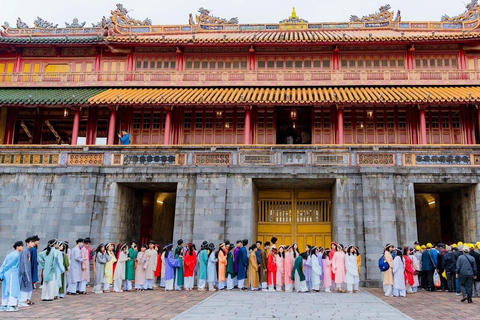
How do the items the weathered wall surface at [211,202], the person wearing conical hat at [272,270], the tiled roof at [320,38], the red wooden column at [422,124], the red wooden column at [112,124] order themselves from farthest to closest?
1. the tiled roof at [320,38]
2. the red wooden column at [112,124]
3. the red wooden column at [422,124]
4. the weathered wall surface at [211,202]
5. the person wearing conical hat at [272,270]

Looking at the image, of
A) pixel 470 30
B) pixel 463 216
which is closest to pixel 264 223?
pixel 463 216

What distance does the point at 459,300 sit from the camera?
11883 mm

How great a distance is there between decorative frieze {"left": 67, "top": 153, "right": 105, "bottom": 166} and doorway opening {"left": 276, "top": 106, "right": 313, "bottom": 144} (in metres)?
8.73

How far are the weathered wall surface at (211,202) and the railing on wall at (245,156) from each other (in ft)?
1.27

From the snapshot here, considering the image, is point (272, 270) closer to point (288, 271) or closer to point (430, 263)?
point (288, 271)

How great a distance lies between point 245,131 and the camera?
66.4 ft

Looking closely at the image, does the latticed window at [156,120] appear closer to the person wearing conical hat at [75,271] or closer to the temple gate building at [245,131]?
the temple gate building at [245,131]

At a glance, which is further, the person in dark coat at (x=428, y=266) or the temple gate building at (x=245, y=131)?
the temple gate building at (x=245, y=131)

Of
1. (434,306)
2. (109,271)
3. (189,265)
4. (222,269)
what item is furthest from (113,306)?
(434,306)

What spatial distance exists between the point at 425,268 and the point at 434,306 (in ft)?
12.0

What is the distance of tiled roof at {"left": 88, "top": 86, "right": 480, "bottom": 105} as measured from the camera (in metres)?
19.4

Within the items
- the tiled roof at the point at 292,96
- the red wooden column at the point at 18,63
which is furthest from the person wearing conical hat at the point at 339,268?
the red wooden column at the point at 18,63

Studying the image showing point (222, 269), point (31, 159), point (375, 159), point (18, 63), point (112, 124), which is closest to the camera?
point (222, 269)

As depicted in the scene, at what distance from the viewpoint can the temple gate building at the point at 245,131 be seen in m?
16.8
